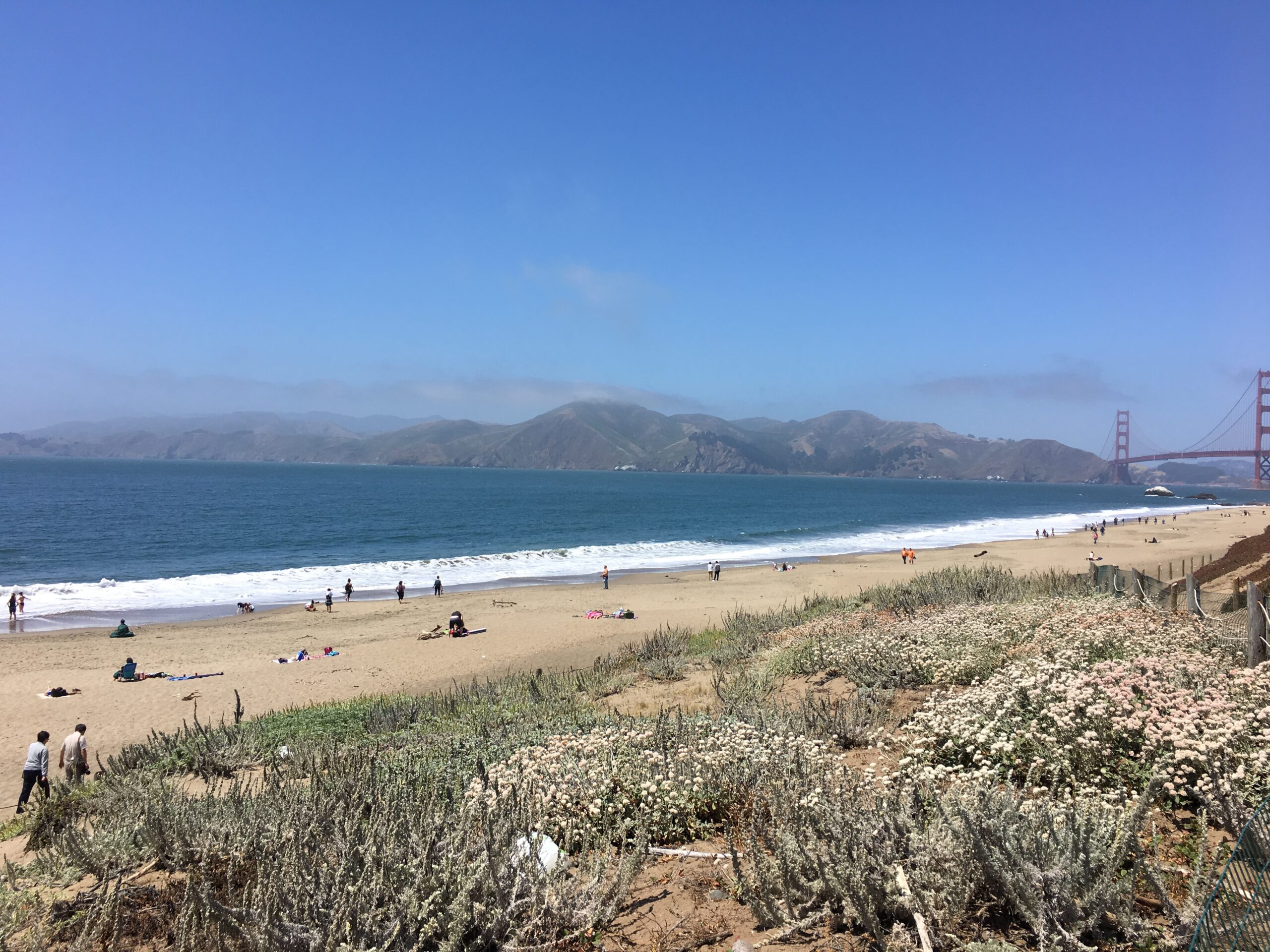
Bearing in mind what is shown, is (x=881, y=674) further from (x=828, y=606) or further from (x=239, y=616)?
(x=239, y=616)

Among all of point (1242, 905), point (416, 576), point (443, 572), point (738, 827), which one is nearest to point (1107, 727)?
point (1242, 905)

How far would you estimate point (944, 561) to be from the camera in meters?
39.6

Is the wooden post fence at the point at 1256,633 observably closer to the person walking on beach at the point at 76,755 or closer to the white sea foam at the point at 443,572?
the person walking on beach at the point at 76,755

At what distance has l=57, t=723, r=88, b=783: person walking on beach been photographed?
975 centimetres

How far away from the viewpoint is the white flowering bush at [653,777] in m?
4.54

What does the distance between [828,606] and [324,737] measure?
1091cm

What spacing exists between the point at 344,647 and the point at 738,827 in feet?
62.1

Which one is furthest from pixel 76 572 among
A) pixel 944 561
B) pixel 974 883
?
pixel 944 561

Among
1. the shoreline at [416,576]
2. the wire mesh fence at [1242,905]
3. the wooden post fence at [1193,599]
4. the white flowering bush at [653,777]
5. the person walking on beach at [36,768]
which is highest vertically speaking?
the wooden post fence at [1193,599]

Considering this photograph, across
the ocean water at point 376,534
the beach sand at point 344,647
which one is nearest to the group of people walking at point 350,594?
the beach sand at point 344,647

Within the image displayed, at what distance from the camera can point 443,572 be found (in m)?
37.4

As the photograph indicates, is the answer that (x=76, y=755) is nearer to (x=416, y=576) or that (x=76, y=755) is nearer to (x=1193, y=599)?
(x=1193, y=599)

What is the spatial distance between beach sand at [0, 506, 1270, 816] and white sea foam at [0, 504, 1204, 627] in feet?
12.7

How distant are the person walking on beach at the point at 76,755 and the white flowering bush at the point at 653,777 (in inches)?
321
